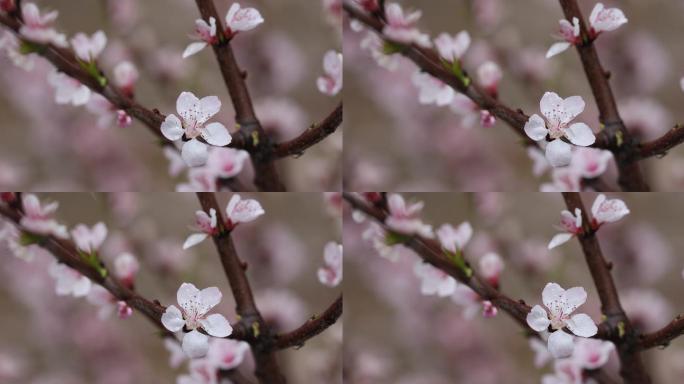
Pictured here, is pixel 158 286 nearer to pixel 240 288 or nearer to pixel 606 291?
pixel 240 288

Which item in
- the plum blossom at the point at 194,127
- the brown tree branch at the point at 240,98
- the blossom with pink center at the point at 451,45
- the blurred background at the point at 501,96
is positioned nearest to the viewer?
the plum blossom at the point at 194,127

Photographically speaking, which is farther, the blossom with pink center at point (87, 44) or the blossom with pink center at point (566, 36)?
the blossom with pink center at point (87, 44)

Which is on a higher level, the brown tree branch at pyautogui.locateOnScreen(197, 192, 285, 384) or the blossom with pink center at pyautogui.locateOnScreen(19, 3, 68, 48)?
the blossom with pink center at pyautogui.locateOnScreen(19, 3, 68, 48)

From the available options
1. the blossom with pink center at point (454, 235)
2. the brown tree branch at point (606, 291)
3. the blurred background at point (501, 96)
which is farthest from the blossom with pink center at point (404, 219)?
the brown tree branch at point (606, 291)

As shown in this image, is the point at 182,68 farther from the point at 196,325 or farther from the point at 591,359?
Answer: the point at 591,359

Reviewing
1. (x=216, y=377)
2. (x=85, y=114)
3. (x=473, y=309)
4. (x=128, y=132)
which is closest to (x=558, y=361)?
(x=473, y=309)

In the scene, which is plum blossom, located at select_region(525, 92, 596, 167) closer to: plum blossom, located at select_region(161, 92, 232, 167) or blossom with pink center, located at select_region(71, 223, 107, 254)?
plum blossom, located at select_region(161, 92, 232, 167)

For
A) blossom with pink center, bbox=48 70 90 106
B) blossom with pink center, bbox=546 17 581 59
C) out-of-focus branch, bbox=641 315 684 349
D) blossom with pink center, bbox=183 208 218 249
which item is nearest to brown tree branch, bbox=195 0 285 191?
blossom with pink center, bbox=183 208 218 249

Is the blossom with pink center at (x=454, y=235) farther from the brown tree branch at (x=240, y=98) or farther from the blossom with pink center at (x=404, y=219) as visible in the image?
the brown tree branch at (x=240, y=98)
